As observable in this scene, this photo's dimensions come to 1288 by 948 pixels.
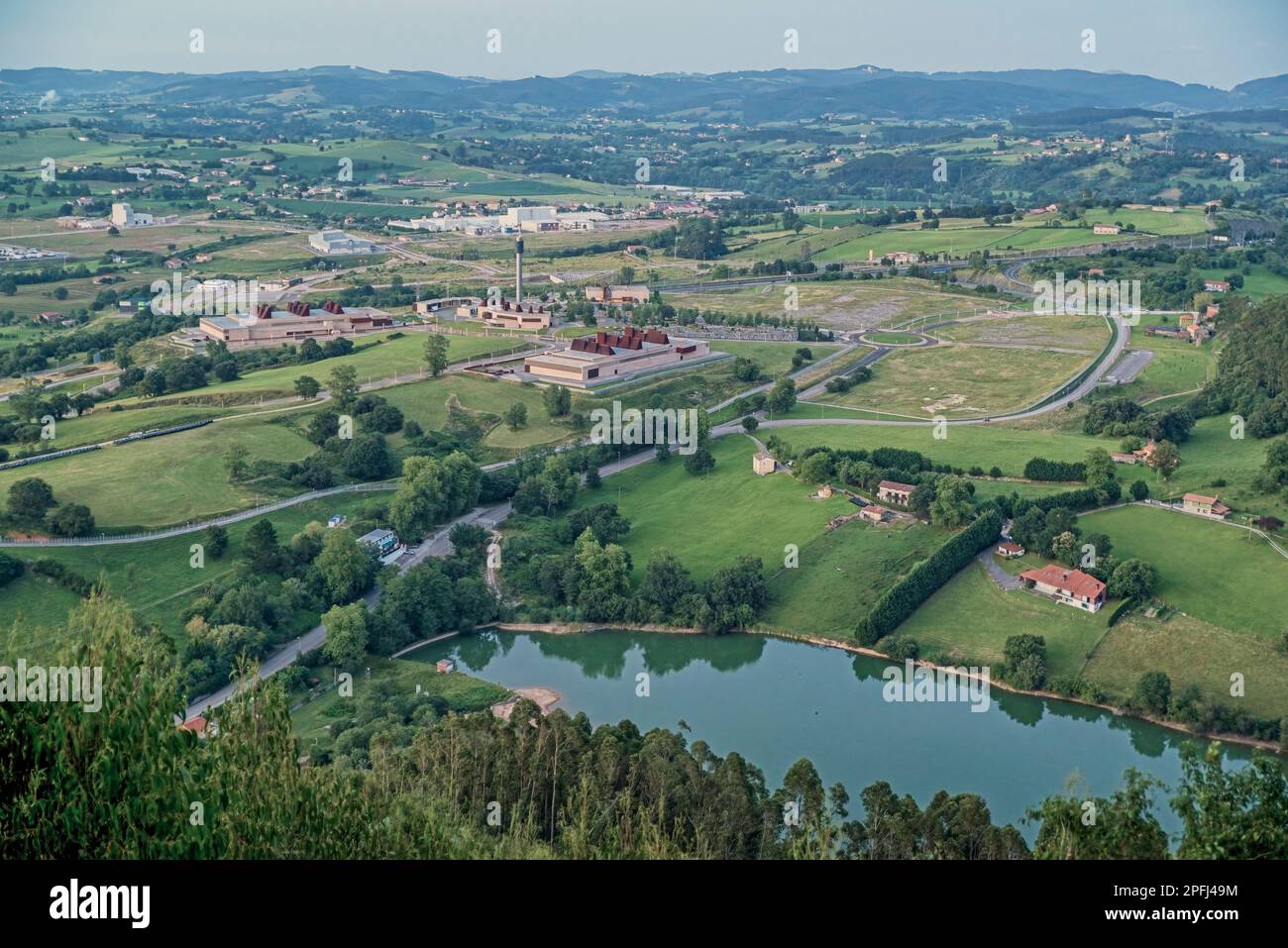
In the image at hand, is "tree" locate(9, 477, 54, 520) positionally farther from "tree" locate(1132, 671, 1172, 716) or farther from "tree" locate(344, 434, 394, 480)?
"tree" locate(1132, 671, 1172, 716)

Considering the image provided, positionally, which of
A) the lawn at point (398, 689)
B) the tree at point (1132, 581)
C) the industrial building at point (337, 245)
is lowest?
the lawn at point (398, 689)

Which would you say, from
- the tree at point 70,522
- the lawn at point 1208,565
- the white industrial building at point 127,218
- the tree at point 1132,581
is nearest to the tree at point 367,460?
the tree at point 70,522

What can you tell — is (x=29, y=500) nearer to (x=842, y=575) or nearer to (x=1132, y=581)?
(x=842, y=575)

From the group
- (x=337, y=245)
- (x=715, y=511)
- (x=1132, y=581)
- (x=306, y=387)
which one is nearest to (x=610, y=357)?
(x=306, y=387)

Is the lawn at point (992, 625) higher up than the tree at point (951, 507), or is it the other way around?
the tree at point (951, 507)

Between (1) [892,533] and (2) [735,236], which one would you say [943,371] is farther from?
(2) [735,236]

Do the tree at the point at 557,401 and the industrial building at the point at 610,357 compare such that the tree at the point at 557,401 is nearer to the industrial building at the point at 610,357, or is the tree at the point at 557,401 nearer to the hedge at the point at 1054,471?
the industrial building at the point at 610,357
